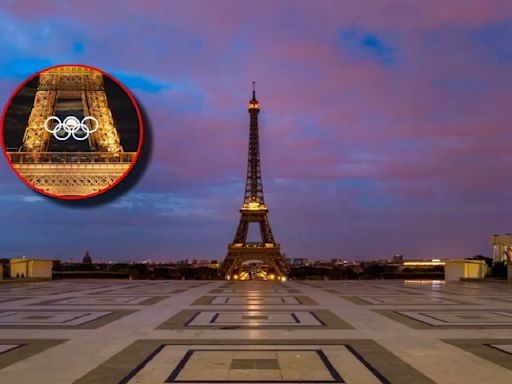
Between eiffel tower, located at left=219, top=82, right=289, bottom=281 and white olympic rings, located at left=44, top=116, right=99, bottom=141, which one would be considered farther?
eiffel tower, located at left=219, top=82, right=289, bottom=281

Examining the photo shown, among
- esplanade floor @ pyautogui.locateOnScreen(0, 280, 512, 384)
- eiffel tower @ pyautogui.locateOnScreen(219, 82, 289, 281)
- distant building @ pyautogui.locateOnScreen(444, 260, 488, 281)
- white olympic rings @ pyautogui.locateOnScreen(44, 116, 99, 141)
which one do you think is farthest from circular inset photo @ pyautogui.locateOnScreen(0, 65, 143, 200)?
eiffel tower @ pyautogui.locateOnScreen(219, 82, 289, 281)

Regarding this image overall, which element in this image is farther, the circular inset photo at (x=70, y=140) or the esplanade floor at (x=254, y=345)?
the circular inset photo at (x=70, y=140)

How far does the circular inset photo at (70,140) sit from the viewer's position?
23.0 metres

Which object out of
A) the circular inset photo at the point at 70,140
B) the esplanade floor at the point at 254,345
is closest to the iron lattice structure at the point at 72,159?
the circular inset photo at the point at 70,140

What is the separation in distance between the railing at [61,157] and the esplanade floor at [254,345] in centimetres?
945

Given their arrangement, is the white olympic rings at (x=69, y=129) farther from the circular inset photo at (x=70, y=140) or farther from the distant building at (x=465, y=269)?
the distant building at (x=465, y=269)

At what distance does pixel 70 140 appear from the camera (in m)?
23.0

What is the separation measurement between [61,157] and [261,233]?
183 ft

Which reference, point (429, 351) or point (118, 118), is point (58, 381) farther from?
point (118, 118)

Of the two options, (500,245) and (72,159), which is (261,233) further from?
(72,159)

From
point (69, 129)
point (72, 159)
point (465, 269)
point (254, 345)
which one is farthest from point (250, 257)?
point (254, 345)

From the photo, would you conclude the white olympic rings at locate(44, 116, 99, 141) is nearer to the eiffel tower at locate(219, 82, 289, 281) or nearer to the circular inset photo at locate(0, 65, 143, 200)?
the circular inset photo at locate(0, 65, 143, 200)

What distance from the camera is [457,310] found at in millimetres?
14422

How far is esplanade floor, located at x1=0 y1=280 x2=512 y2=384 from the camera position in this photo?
667 cm
